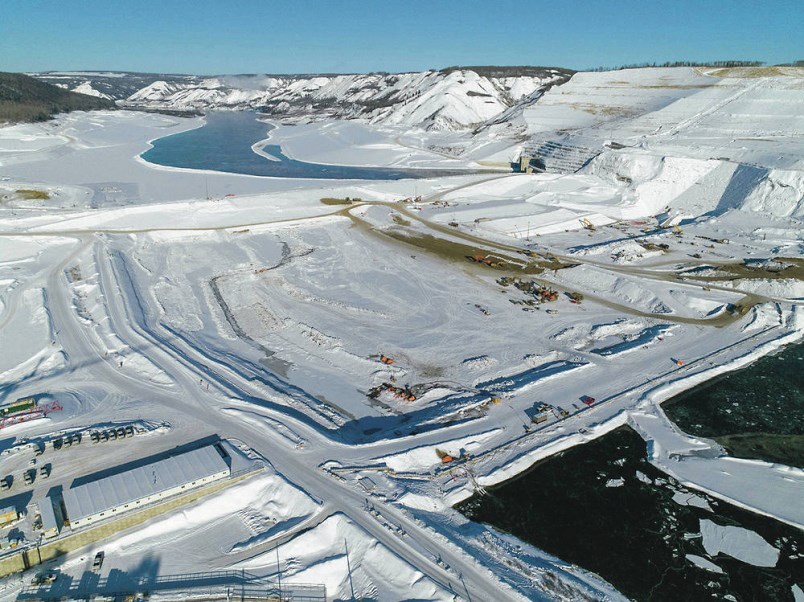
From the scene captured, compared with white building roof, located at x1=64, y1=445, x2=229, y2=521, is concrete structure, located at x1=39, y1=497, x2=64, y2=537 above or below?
below

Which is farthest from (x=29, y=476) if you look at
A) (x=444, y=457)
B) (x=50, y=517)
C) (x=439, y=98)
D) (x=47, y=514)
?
(x=439, y=98)

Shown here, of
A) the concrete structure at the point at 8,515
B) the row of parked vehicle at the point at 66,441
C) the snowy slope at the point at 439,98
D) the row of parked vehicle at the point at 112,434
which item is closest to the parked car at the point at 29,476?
the row of parked vehicle at the point at 66,441

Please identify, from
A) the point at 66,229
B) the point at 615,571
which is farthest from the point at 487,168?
the point at 615,571

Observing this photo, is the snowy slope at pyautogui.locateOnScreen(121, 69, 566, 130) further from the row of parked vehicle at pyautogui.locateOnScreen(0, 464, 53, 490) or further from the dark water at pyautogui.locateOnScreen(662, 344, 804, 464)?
the row of parked vehicle at pyautogui.locateOnScreen(0, 464, 53, 490)

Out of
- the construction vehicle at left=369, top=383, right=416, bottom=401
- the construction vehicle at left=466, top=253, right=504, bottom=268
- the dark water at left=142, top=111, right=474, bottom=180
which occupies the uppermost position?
the dark water at left=142, top=111, right=474, bottom=180

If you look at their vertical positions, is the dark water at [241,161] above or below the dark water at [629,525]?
above

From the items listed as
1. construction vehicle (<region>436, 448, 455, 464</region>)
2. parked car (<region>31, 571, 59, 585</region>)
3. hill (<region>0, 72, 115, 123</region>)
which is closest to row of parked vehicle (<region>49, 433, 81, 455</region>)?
parked car (<region>31, 571, 59, 585</region>)

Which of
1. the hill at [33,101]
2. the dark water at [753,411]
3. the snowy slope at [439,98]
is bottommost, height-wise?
the dark water at [753,411]

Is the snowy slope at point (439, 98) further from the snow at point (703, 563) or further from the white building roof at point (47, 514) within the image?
the white building roof at point (47, 514)
